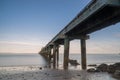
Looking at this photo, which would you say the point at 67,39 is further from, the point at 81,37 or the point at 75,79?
the point at 75,79

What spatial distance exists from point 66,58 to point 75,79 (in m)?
15.5

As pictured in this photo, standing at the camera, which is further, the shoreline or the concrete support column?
the concrete support column

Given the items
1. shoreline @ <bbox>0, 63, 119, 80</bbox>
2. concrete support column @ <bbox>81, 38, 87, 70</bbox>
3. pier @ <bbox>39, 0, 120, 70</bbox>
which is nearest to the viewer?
pier @ <bbox>39, 0, 120, 70</bbox>

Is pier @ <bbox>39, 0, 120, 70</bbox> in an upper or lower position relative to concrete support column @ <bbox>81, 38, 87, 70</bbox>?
upper

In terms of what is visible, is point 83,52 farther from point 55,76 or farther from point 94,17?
point 55,76

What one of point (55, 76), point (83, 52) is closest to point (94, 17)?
point (55, 76)

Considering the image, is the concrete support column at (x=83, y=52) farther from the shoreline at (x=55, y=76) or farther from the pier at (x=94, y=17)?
the shoreline at (x=55, y=76)

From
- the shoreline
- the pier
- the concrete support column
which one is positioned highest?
the pier

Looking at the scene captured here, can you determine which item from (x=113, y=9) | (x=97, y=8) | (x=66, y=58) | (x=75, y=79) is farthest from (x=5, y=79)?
(x=66, y=58)

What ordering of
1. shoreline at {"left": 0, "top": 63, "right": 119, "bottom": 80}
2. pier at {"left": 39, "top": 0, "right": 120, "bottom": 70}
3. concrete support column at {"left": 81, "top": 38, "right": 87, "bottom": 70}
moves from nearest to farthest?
pier at {"left": 39, "top": 0, "right": 120, "bottom": 70} < shoreline at {"left": 0, "top": 63, "right": 119, "bottom": 80} < concrete support column at {"left": 81, "top": 38, "right": 87, "bottom": 70}

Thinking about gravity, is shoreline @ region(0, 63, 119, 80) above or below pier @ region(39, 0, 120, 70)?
below

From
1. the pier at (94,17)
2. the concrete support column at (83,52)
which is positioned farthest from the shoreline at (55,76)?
the concrete support column at (83,52)

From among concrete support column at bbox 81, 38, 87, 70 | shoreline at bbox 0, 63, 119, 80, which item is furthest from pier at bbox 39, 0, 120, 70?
shoreline at bbox 0, 63, 119, 80

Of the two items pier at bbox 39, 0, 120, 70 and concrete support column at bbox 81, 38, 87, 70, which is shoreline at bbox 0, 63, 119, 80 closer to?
pier at bbox 39, 0, 120, 70
